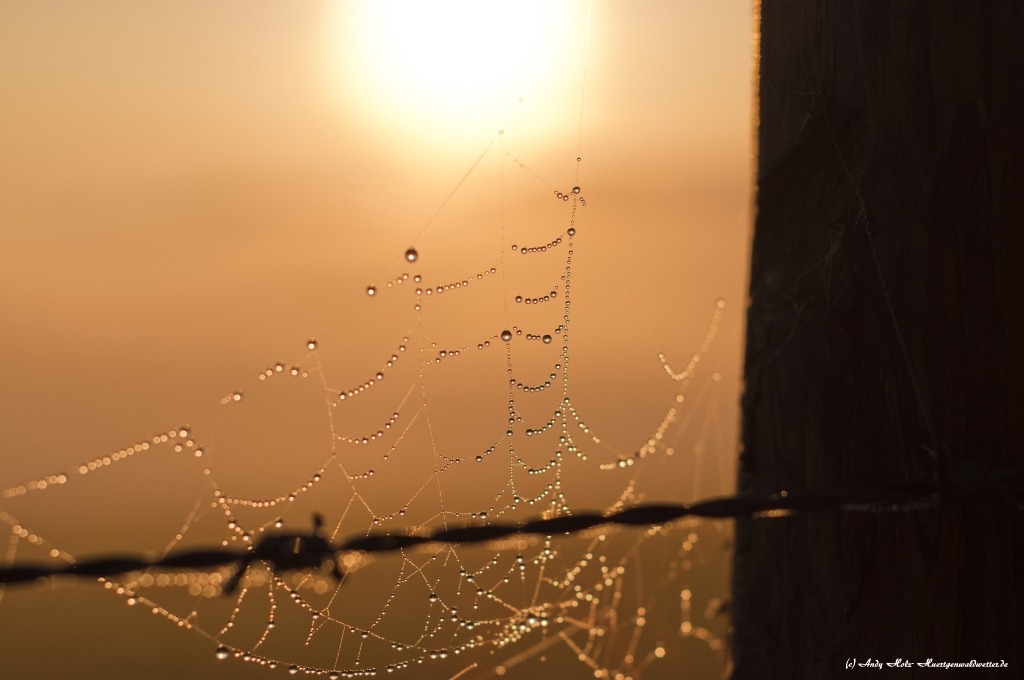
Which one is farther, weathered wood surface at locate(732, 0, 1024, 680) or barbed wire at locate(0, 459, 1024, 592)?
weathered wood surface at locate(732, 0, 1024, 680)

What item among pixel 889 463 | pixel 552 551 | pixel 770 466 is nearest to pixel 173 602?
pixel 552 551

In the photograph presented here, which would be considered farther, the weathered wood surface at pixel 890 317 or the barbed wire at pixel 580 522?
the weathered wood surface at pixel 890 317

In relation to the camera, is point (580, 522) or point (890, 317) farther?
point (890, 317)

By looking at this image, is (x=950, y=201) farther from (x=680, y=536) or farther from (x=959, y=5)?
(x=680, y=536)

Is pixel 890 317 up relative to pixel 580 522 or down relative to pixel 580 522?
up
